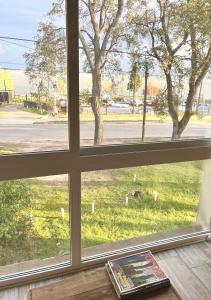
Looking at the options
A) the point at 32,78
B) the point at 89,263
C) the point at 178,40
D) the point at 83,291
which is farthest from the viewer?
the point at 89,263

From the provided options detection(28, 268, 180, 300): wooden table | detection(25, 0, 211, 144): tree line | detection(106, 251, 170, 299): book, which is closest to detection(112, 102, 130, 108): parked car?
detection(25, 0, 211, 144): tree line

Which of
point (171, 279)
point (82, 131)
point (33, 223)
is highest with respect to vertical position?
point (82, 131)

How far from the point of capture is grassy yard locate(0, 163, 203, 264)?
1.81 meters

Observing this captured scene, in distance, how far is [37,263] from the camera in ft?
6.19

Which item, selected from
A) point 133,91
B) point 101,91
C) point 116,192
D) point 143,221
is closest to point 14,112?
point 101,91

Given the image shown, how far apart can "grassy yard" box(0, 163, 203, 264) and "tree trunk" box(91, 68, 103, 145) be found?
27cm

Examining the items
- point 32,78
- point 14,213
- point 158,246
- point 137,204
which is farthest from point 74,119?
point 158,246

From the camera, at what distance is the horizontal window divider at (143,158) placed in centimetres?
174

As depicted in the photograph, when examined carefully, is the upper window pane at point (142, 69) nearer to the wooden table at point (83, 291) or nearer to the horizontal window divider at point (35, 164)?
the horizontal window divider at point (35, 164)

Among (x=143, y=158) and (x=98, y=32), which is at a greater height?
(x=98, y=32)

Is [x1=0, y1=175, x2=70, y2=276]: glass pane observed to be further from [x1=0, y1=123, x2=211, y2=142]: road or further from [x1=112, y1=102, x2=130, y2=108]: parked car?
[x1=112, y1=102, x2=130, y2=108]: parked car

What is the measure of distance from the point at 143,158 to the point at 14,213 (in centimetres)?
99

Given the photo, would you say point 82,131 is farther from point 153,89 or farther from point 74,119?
point 153,89

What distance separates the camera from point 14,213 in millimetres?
1751
